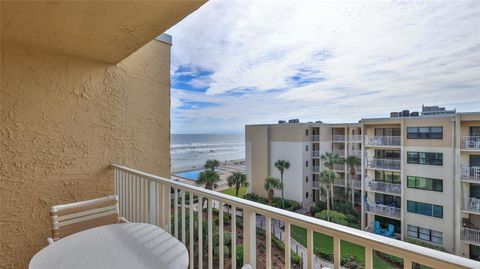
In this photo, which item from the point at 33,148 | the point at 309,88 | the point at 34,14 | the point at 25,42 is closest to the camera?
the point at 34,14

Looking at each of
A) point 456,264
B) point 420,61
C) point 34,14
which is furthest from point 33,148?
point 420,61

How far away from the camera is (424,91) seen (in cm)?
835

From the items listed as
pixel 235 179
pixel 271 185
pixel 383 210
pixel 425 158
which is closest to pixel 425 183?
pixel 425 158

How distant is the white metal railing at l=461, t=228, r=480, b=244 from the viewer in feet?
24.3

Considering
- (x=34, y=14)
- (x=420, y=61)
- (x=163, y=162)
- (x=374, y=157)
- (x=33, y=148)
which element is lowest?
(x=374, y=157)

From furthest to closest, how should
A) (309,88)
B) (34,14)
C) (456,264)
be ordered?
1. (309,88)
2. (34,14)
3. (456,264)

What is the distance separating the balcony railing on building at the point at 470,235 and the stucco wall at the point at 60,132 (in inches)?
396

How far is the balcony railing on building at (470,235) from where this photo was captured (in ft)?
24.3

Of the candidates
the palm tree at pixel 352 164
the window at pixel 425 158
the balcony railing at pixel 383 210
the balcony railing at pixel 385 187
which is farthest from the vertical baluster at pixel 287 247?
the palm tree at pixel 352 164

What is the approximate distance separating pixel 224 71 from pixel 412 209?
31.1 feet

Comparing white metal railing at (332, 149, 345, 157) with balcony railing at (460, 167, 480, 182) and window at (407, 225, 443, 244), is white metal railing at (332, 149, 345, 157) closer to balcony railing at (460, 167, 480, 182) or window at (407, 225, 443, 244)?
window at (407, 225, 443, 244)

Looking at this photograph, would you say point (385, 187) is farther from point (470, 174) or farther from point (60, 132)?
point (60, 132)

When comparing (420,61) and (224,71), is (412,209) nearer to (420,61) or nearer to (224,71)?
(420,61)

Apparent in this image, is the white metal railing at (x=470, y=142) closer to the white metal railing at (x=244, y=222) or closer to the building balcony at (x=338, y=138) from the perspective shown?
the building balcony at (x=338, y=138)
